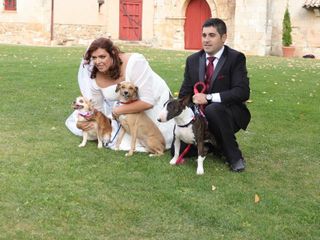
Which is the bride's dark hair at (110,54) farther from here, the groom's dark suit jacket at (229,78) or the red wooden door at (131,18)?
the red wooden door at (131,18)

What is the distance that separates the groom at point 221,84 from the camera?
5250 millimetres

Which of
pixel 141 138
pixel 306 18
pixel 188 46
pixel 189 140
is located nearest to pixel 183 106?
pixel 189 140

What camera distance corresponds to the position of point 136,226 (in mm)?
3828

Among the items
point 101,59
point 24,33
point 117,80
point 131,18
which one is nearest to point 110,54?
point 101,59

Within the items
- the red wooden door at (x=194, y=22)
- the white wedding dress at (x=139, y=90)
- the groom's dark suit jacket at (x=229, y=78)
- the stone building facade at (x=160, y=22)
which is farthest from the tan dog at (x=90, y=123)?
the red wooden door at (x=194, y=22)

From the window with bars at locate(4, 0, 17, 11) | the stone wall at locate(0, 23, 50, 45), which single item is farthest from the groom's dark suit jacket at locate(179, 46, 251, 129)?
the window with bars at locate(4, 0, 17, 11)

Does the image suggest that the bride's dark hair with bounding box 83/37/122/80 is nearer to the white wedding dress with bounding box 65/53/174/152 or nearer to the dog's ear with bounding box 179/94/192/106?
the white wedding dress with bounding box 65/53/174/152

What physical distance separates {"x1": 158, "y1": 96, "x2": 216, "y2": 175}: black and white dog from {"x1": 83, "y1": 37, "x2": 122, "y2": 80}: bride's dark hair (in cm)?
98

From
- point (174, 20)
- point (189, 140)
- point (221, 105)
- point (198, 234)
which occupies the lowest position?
Result: point (198, 234)

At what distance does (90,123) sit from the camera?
615cm

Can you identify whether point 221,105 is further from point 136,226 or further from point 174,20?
point 174,20

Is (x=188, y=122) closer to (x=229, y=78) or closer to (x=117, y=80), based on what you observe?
(x=229, y=78)

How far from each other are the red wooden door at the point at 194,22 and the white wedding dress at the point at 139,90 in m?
20.3

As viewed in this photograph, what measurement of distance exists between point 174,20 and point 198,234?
2301 cm
